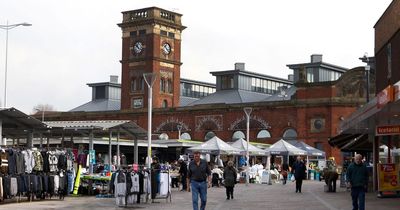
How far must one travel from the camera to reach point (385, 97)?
803 inches

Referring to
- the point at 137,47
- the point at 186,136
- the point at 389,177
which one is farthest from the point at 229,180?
the point at 137,47

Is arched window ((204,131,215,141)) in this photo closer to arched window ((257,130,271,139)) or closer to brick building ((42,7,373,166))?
brick building ((42,7,373,166))

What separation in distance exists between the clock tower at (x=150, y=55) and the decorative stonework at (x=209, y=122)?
12769 mm

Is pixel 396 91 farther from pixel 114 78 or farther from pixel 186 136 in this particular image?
pixel 114 78

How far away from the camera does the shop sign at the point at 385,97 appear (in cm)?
1978

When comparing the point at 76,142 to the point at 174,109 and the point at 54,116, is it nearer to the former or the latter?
the point at 174,109

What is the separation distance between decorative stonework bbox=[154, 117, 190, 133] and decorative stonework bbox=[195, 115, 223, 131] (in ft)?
5.68

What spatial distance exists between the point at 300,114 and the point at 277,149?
21.4 metres

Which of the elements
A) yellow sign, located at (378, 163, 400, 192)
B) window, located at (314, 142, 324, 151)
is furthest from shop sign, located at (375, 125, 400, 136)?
window, located at (314, 142, 324, 151)

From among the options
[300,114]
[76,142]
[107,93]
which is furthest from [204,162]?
[107,93]

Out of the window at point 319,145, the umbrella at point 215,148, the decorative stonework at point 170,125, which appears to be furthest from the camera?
the decorative stonework at point 170,125

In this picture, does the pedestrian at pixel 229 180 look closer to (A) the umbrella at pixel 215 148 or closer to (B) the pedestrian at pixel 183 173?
(B) the pedestrian at pixel 183 173

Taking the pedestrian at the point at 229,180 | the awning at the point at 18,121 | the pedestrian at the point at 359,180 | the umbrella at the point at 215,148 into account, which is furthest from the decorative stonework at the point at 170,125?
the pedestrian at the point at 359,180

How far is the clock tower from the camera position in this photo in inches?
3610
